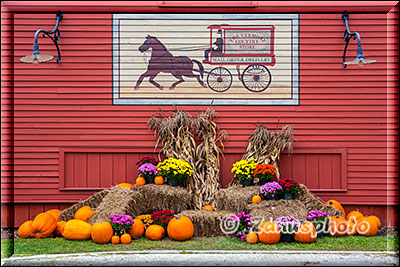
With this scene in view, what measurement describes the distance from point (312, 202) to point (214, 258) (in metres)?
2.59

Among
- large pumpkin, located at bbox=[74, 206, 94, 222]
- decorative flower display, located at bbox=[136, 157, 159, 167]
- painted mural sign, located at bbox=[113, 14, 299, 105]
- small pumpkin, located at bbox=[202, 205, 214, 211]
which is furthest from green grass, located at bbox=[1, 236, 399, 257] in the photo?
painted mural sign, located at bbox=[113, 14, 299, 105]

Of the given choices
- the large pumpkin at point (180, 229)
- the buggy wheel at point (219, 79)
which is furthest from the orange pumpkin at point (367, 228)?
the buggy wheel at point (219, 79)

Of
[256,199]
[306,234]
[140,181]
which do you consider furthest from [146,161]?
[306,234]

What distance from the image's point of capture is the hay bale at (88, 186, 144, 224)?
7.32 metres

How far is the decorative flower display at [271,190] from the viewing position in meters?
7.62

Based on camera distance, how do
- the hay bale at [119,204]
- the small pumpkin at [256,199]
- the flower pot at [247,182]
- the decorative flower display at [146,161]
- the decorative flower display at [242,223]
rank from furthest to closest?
1. the decorative flower display at [146,161]
2. the flower pot at [247,182]
3. the small pumpkin at [256,199]
4. the hay bale at [119,204]
5. the decorative flower display at [242,223]

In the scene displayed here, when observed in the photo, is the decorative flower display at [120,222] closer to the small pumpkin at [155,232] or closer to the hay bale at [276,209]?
the small pumpkin at [155,232]

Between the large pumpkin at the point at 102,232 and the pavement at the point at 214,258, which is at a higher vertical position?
the large pumpkin at the point at 102,232

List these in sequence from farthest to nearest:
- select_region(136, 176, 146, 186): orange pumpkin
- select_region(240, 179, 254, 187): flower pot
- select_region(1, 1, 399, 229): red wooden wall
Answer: select_region(1, 1, 399, 229): red wooden wall, select_region(240, 179, 254, 187): flower pot, select_region(136, 176, 146, 186): orange pumpkin

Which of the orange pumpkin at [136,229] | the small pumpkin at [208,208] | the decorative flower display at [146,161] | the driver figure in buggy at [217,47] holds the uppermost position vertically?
the driver figure in buggy at [217,47]

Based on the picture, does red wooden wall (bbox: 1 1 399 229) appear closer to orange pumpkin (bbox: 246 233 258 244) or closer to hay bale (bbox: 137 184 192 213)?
hay bale (bbox: 137 184 192 213)

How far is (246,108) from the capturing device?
347 inches

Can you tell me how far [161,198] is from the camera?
310 inches

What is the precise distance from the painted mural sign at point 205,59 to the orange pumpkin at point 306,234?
Answer: 275cm
